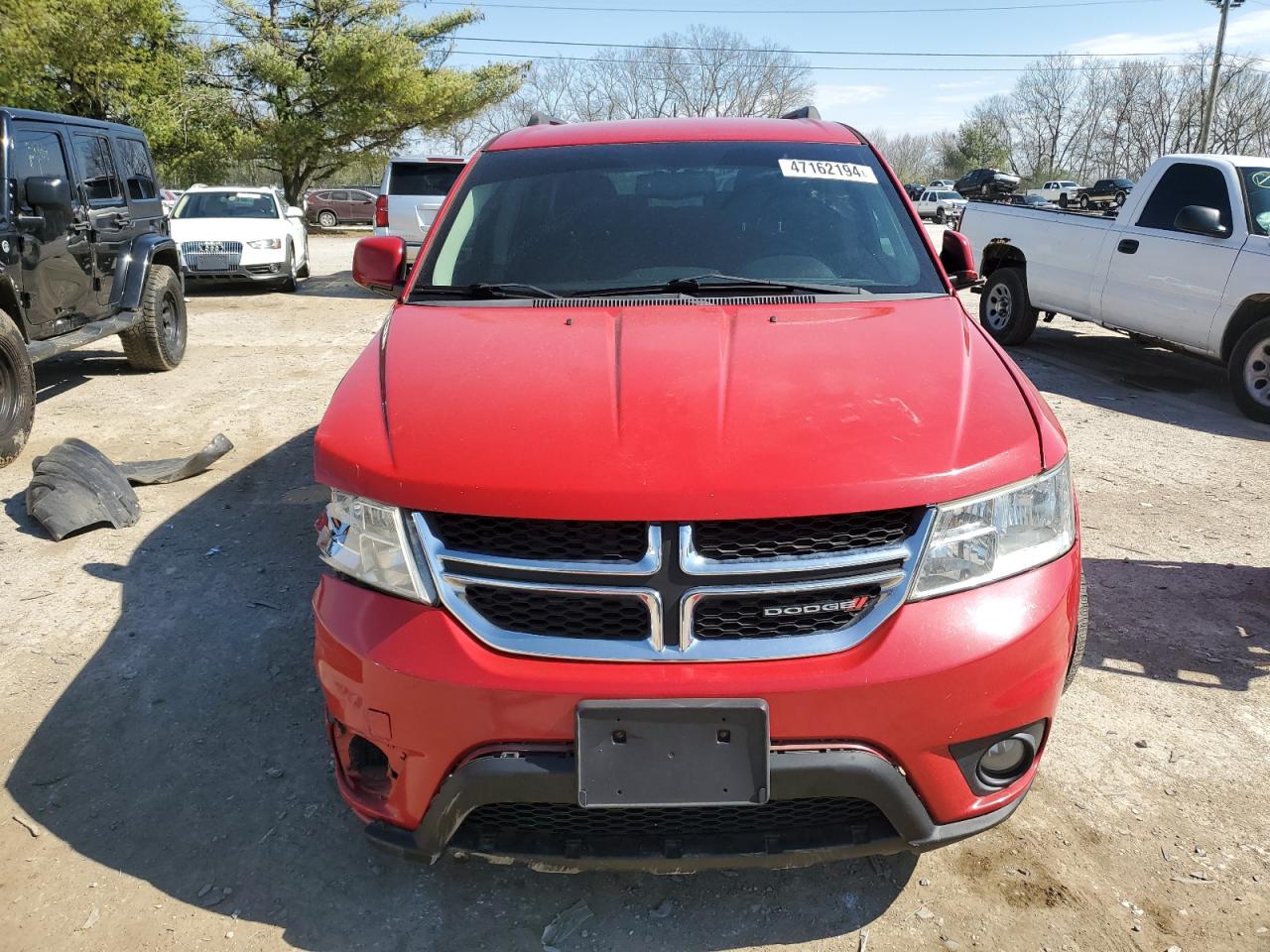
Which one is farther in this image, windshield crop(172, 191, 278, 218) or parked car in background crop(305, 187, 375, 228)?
parked car in background crop(305, 187, 375, 228)

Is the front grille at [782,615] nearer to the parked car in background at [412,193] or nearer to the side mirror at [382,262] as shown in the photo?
the side mirror at [382,262]

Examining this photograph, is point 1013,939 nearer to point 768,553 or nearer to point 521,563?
point 768,553

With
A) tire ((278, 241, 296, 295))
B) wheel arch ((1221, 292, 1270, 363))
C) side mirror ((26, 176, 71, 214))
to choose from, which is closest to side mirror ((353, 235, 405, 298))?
side mirror ((26, 176, 71, 214))

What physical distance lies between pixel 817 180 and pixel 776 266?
49 cm

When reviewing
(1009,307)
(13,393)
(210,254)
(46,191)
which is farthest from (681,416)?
(210,254)

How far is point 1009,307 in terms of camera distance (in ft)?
32.3

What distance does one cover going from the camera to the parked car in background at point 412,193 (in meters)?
13.2

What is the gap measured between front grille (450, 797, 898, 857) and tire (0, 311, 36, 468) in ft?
17.5

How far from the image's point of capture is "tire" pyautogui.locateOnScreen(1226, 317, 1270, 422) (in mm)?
7156

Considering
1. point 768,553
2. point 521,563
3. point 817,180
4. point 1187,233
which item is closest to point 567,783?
point 521,563

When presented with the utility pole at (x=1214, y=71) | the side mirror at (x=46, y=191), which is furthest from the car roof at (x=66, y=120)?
the utility pole at (x=1214, y=71)

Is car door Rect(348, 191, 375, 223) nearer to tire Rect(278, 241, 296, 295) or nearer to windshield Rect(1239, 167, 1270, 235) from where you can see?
tire Rect(278, 241, 296, 295)

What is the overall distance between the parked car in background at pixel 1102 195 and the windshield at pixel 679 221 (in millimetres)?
6360

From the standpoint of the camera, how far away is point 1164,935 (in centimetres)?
228
